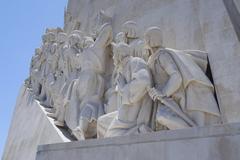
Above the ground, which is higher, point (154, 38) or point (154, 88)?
point (154, 38)

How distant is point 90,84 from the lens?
4816mm

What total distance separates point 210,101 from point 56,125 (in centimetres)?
315

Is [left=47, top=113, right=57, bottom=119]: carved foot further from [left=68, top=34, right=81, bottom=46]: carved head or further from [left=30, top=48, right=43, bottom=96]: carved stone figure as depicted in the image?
[left=30, top=48, right=43, bottom=96]: carved stone figure

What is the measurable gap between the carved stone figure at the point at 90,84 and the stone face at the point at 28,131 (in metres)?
0.52

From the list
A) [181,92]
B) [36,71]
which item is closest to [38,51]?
[36,71]

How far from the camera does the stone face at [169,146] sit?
242 cm

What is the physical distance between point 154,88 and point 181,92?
32cm

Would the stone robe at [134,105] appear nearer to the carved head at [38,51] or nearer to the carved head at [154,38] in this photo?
the carved head at [154,38]

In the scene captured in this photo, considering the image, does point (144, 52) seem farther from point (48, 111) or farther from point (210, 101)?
point (48, 111)

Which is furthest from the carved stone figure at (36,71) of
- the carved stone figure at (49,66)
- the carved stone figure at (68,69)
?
the carved stone figure at (68,69)

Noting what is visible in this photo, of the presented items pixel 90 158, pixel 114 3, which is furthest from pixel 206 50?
pixel 114 3

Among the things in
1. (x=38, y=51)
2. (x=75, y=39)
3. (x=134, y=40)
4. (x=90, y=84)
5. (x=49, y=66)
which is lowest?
(x=90, y=84)

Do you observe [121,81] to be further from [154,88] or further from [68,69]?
[68,69]

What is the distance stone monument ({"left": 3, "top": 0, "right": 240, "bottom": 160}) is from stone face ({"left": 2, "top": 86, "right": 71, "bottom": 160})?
2.2 inches
